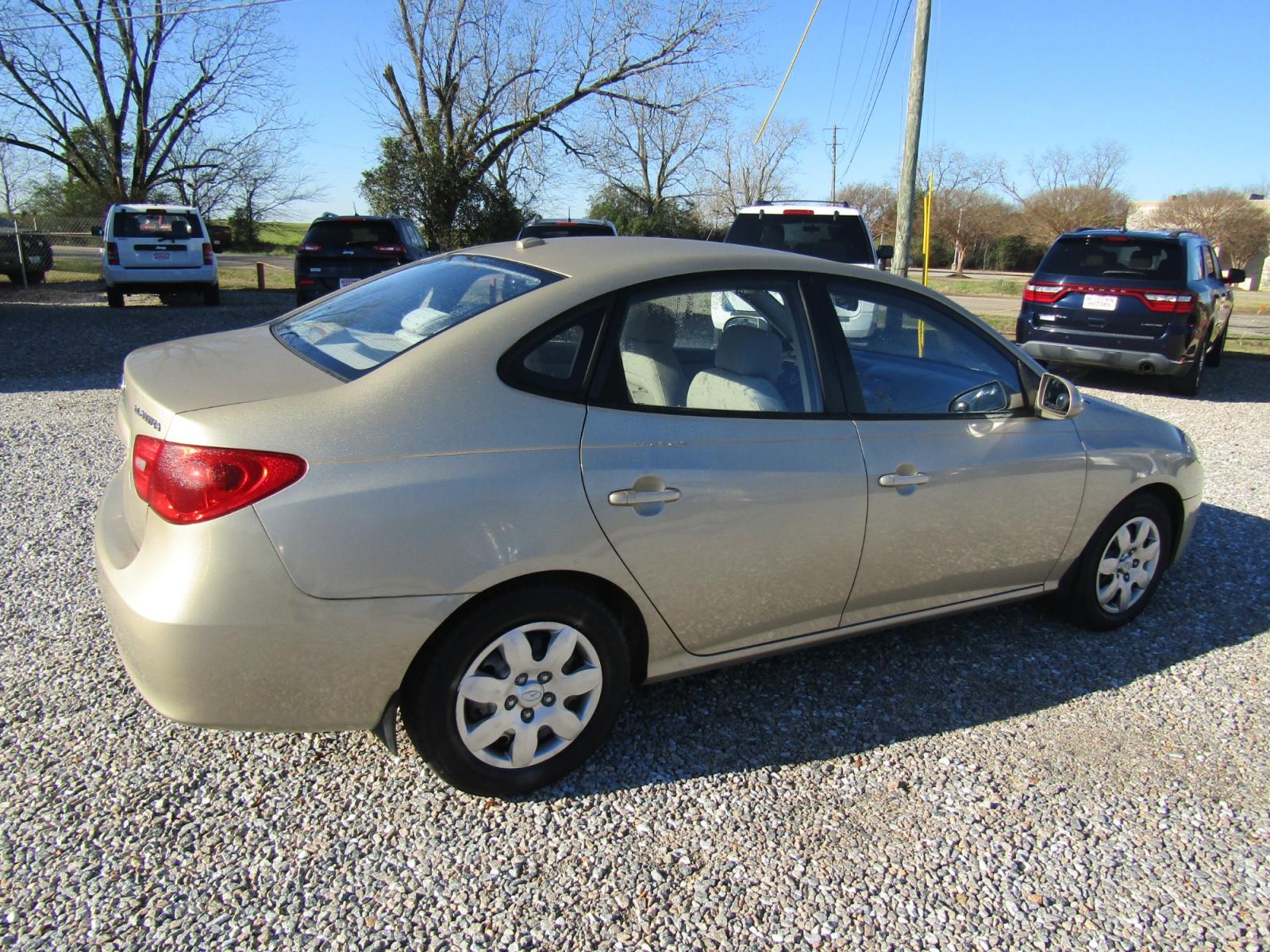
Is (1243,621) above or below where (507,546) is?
below

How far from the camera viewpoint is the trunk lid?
2.51m

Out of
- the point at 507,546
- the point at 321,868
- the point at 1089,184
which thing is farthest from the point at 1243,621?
the point at 1089,184

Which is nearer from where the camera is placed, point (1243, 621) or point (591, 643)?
point (591, 643)

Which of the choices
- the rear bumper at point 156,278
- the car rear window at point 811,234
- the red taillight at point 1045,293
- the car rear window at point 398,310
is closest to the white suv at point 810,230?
the car rear window at point 811,234

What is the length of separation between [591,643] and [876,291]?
5.44 ft

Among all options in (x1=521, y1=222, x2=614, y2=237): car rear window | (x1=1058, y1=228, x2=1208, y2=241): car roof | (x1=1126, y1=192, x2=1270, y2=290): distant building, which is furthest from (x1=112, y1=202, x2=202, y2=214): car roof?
(x1=1126, y1=192, x2=1270, y2=290): distant building

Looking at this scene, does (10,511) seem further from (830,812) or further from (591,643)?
(830,812)

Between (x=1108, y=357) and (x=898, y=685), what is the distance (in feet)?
26.3

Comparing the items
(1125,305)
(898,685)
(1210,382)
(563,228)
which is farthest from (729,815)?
(563,228)

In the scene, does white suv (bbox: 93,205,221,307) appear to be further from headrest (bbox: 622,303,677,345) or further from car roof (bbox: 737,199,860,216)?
headrest (bbox: 622,303,677,345)

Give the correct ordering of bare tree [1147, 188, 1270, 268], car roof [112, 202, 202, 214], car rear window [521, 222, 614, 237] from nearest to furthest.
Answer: car roof [112, 202, 202, 214], car rear window [521, 222, 614, 237], bare tree [1147, 188, 1270, 268]

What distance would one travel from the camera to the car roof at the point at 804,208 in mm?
9766

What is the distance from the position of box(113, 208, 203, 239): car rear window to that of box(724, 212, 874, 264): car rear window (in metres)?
11.1

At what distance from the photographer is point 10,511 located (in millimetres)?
5137
